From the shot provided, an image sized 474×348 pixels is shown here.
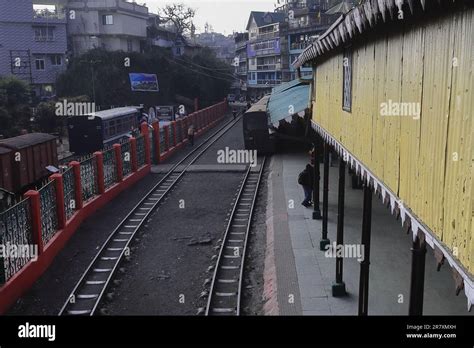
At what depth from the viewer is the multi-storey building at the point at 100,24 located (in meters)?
54.5

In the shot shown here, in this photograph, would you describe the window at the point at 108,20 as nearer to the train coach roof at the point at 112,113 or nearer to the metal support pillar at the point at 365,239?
the train coach roof at the point at 112,113

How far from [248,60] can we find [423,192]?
260 feet

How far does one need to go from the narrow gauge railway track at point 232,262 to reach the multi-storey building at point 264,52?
2055 inches

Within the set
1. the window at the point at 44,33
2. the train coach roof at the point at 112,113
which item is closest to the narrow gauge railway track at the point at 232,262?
the train coach roof at the point at 112,113

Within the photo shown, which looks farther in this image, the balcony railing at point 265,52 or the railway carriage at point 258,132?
the balcony railing at point 265,52

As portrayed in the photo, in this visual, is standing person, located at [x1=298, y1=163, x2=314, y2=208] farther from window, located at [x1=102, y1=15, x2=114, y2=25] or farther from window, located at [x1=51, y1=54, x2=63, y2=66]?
window, located at [x1=102, y1=15, x2=114, y2=25]

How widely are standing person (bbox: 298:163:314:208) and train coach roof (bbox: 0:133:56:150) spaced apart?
10.8 m

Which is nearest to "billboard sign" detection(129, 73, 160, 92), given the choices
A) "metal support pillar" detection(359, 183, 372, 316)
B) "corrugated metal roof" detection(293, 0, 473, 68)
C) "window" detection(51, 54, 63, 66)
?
"window" detection(51, 54, 63, 66)

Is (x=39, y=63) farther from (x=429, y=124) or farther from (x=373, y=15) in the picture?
(x=429, y=124)

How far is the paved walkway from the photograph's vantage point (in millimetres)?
9633

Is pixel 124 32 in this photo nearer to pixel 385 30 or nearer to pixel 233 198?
pixel 233 198

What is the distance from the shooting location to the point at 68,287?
1153 cm
